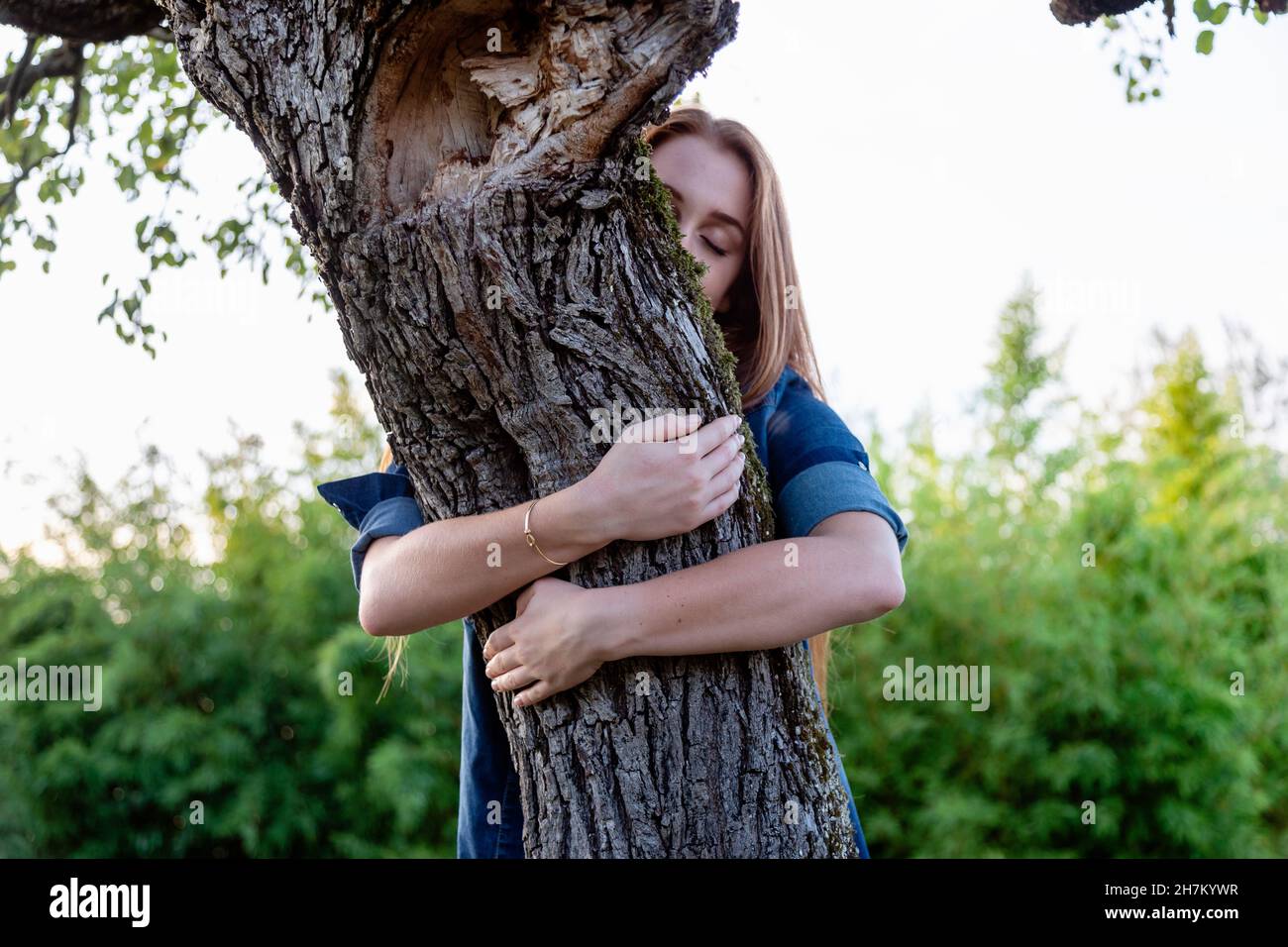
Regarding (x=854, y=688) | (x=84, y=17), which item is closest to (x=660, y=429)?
(x=84, y=17)

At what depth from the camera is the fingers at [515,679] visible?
1.39 meters

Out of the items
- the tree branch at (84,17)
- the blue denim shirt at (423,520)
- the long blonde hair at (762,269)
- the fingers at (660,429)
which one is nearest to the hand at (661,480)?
the fingers at (660,429)

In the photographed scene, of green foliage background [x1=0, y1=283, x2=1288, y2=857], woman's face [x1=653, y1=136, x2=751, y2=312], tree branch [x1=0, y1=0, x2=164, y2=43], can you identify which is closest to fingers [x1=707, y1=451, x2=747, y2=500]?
woman's face [x1=653, y1=136, x2=751, y2=312]

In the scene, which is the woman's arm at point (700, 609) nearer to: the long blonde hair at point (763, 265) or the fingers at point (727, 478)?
the fingers at point (727, 478)

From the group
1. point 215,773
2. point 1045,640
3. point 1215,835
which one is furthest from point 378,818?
point 1215,835

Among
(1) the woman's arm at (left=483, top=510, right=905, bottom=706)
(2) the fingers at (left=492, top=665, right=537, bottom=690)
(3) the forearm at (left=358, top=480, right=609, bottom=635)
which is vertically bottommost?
(2) the fingers at (left=492, top=665, right=537, bottom=690)

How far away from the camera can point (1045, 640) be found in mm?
4512

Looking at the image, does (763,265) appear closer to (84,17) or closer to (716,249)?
(716,249)

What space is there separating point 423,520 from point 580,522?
35 centimetres

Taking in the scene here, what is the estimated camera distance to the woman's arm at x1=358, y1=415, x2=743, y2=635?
4.36ft

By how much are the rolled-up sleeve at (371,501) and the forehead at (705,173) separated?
2.11 ft

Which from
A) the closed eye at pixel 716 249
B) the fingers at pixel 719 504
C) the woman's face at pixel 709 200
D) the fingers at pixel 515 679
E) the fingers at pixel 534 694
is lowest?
the fingers at pixel 534 694

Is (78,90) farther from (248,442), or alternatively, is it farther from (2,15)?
(248,442)

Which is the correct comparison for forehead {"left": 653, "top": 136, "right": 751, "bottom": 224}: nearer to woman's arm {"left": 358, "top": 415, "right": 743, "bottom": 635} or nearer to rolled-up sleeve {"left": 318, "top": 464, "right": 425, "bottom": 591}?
woman's arm {"left": 358, "top": 415, "right": 743, "bottom": 635}
